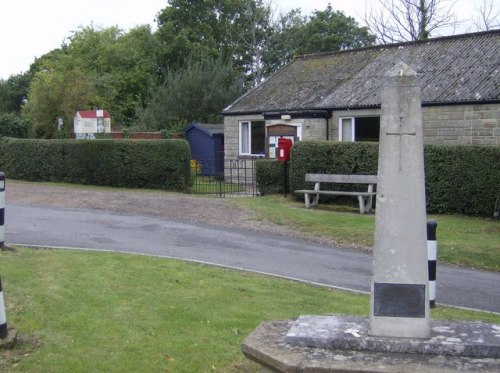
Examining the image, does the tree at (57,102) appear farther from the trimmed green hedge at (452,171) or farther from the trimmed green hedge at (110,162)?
the trimmed green hedge at (452,171)

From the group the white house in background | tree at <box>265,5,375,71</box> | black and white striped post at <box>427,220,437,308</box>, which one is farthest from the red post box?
tree at <box>265,5,375,71</box>

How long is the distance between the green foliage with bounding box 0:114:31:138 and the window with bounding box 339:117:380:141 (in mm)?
18462

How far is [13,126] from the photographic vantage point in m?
34.4

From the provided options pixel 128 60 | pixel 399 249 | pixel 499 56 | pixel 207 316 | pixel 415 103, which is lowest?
pixel 207 316

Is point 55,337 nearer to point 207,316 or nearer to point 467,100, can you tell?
point 207,316

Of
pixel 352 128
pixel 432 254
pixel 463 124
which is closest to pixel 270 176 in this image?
→ pixel 352 128

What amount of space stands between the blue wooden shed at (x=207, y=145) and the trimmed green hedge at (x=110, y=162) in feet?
25.9

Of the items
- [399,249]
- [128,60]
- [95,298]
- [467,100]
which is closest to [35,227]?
[95,298]

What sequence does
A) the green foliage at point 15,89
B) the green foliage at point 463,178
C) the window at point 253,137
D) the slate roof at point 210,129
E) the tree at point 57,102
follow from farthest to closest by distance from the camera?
1. the green foliage at point 15,89
2. the slate roof at point 210,129
3. the tree at point 57,102
4. the window at point 253,137
5. the green foliage at point 463,178

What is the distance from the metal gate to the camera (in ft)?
77.8

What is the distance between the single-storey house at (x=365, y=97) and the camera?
842 inches

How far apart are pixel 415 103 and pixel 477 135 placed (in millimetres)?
17842

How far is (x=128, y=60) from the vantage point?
2283 inches

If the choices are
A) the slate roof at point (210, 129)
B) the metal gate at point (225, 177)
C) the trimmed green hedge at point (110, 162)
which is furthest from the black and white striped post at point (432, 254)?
the slate roof at point (210, 129)
